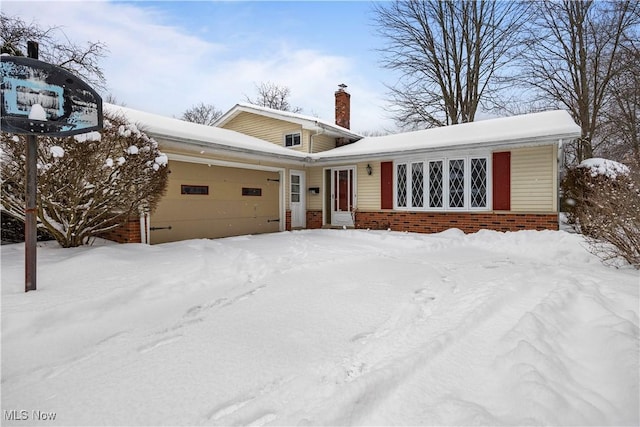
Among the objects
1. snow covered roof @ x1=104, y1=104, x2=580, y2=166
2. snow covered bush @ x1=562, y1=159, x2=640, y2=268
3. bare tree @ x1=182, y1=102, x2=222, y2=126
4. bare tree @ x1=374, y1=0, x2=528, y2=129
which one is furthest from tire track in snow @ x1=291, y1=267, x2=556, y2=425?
bare tree @ x1=182, y1=102, x2=222, y2=126

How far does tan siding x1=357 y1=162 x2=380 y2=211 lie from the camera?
10422mm

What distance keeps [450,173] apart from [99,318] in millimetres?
8473

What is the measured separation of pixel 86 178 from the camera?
197 inches

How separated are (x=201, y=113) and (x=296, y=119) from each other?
20794mm

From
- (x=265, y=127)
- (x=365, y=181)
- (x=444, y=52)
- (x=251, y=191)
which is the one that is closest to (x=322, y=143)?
(x=265, y=127)

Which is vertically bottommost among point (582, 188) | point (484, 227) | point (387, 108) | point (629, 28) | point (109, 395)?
point (109, 395)

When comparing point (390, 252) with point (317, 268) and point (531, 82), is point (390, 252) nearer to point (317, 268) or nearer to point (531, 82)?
point (317, 268)

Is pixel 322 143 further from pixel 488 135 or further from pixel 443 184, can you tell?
pixel 488 135

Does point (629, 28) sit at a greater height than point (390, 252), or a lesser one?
greater

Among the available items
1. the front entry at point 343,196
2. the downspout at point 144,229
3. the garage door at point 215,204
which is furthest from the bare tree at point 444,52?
the downspout at point 144,229

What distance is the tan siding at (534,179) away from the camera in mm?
7902

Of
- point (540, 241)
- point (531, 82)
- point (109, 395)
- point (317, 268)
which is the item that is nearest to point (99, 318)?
point (109, 395)

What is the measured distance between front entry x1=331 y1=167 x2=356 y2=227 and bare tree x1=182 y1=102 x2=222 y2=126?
2199 cm

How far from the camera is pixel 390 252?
670 cm
